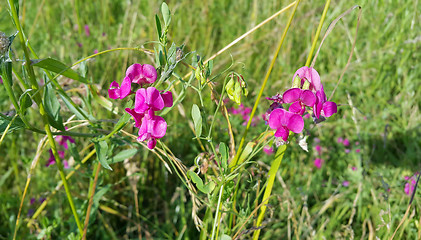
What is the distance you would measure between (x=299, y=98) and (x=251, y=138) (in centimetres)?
98

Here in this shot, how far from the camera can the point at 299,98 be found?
888 millimetres

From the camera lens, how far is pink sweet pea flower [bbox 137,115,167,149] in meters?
0.90

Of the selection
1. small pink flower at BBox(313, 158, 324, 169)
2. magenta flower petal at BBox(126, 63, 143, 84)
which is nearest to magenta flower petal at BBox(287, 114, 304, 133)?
magenta flower petal at BBox(126, 63, 143, 84)

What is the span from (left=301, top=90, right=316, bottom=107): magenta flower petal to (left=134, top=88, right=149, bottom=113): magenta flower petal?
1.10 ft

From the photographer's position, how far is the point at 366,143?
1.98 metres

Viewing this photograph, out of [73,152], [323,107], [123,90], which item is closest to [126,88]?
[123,90]

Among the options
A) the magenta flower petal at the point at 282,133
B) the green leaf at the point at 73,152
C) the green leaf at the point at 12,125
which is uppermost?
the magenta flower petal at the point at 282,133

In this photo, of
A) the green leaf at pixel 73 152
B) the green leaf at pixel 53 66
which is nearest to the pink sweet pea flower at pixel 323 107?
the green leaf at pixel 53 66

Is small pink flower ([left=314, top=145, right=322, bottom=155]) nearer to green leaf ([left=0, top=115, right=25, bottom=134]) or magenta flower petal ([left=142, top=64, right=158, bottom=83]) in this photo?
magenta flower petal ([left=142, top=64, right=158, bottom=83])

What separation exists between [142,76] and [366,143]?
4.53ft

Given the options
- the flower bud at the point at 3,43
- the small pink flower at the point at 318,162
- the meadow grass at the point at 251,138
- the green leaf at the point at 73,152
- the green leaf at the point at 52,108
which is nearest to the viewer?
the flower bud at the point at 3,43

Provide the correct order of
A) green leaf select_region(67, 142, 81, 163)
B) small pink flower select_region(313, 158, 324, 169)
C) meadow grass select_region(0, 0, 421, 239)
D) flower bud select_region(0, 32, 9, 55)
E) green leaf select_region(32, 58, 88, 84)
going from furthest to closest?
small pink flower select_region(313, 158, 324, 169), meadow grass select_region(0, 0, 421, 239), green leaf select_region(67, 142, 81, 163), green leaf select_region(32, 58, 88, 84), flower bud select_region(0, 32, 9, 55)

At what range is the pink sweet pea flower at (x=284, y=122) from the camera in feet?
2.90

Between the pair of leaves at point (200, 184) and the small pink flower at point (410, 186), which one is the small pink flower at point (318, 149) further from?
the pair of leaves at point (200, 184)
